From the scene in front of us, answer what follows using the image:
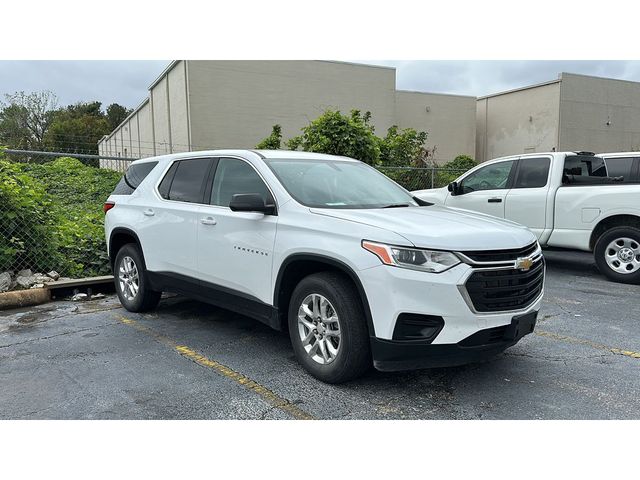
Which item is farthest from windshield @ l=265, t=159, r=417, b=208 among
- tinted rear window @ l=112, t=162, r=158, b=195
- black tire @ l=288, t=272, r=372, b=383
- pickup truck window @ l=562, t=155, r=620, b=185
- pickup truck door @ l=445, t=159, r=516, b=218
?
pickup truck window @ l=562, t=155, r=620, b=185

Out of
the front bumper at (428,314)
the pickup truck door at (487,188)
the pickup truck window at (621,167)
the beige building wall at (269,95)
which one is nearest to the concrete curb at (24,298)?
the front bumper at (428,314)

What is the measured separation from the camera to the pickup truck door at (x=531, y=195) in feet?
26.8

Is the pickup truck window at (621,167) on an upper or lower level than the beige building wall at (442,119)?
lower

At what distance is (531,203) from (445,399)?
550cm

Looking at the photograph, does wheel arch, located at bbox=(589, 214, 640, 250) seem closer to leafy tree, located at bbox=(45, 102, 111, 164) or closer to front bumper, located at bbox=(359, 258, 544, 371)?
front bumper, located at bbox=(359, 258, 544, 371)

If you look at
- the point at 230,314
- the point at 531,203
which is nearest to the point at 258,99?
the point at 531,203

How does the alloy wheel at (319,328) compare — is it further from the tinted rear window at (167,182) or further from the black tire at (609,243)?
the black tire at (609,243)

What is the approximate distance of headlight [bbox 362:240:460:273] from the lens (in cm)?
342

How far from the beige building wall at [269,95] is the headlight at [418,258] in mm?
19147

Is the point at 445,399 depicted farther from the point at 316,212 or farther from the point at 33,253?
the point at 33,253

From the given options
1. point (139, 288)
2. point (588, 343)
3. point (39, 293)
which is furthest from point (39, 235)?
point (588, 343)

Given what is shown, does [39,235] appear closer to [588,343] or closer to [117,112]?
[588,343]

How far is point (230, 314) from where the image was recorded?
19.6 ft

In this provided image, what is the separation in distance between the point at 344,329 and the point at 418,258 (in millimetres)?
729
